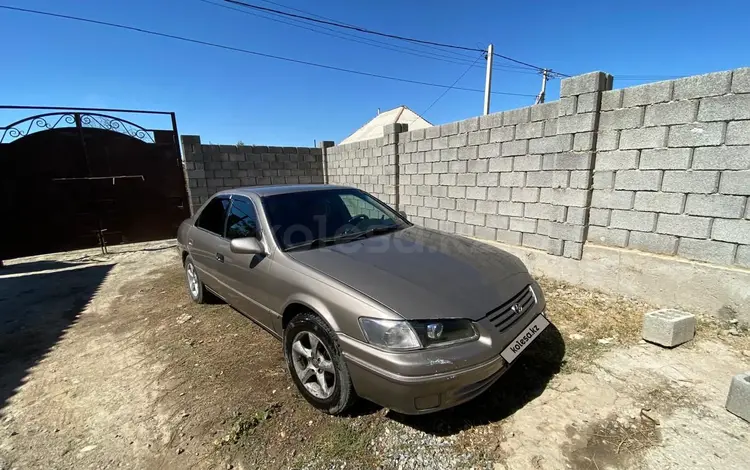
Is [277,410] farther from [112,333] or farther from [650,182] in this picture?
[650,182]

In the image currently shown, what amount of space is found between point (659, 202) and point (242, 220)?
4.36m

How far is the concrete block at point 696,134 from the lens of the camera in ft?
10.2

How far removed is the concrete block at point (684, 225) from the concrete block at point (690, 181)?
28cm

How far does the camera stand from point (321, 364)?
2.18m

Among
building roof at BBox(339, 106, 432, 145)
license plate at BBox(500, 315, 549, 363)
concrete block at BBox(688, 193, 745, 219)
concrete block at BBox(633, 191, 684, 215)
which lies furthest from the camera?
building roof at BBox(339, 106, 432, 145)

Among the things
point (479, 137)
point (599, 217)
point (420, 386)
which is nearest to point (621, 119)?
point (599, 217)

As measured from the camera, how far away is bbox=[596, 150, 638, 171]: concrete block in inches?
143

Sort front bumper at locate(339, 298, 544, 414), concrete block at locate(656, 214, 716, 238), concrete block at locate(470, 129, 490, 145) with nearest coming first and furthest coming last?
front bumper at locate(339, 298, 544, 414)
concrete block at locate(656, 214, 716, 238)
concrete block at locate(470, 129, 490, 145)

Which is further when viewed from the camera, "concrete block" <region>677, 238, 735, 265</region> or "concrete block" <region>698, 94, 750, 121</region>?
"concrete block" <region>677, 238, 735, 265</region>

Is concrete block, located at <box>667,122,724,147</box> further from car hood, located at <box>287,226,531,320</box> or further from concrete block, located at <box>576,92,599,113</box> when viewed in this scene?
car hood, located at <box>287,226,531,320</box>

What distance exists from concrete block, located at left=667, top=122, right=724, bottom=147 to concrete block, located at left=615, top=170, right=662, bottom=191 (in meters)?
0.33

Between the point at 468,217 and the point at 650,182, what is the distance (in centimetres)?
254

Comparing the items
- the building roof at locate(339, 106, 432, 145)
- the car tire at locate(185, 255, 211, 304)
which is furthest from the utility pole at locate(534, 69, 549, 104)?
the car tire at locate(185, 255, 211, 304)

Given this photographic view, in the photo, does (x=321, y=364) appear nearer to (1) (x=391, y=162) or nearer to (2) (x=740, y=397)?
(2) (x=740, y=397)
